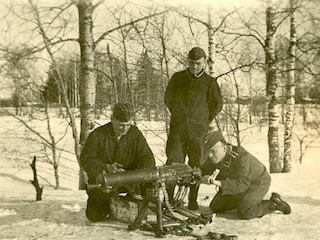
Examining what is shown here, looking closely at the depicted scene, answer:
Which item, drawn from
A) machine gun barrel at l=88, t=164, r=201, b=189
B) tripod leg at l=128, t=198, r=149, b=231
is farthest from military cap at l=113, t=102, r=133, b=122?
tripod leg at l=128, t=198, r=149, b=231

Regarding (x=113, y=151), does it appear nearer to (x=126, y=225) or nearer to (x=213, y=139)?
(x=126, y=225)

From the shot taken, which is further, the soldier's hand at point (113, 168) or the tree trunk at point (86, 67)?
the tree trunk at point (86, 67)

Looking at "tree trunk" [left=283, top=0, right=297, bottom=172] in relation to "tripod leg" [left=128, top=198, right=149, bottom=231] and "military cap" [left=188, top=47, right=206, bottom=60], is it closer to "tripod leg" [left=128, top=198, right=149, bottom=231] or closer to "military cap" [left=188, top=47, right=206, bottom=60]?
"military cap" [left=188, top=47, right=206, bottom=60]

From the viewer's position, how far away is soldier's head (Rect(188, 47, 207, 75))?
351cm

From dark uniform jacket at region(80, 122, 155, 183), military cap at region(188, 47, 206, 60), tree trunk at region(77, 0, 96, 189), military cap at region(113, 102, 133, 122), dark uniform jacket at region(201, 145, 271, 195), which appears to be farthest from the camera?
tree trunk at region(77, 0, 96, 189)

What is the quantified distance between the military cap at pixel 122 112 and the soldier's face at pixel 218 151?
0.81 meters

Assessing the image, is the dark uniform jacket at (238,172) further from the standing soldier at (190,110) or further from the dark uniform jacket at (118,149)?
the dark uniform jacket at (118,149)

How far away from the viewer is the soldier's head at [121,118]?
3096mm

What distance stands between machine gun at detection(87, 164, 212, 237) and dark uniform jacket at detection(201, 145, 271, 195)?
33 cm

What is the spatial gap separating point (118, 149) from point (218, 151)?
87 cm

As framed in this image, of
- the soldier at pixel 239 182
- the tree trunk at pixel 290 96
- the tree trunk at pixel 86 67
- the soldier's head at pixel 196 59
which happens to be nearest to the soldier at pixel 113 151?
the soldier at pixel 239 182

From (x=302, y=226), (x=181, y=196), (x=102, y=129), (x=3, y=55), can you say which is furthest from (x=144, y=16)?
(x=302, y=226)

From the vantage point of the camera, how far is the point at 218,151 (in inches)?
134

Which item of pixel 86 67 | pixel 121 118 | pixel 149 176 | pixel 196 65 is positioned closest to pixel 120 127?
pixel 121 118
